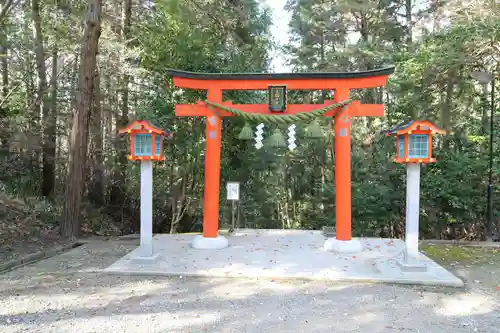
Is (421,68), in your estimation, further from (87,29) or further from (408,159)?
(87,29)

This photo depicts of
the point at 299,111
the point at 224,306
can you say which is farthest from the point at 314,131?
the point at 224,306

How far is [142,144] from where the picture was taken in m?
5.12

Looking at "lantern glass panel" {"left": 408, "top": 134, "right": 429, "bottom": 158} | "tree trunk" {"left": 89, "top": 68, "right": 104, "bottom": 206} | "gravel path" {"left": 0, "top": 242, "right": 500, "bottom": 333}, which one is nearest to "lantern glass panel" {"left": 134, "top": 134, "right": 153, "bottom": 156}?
"gravel path" {"left": 0, "top": 242, "right": 500, "bottom": 333}

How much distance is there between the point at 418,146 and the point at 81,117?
582 centimetres

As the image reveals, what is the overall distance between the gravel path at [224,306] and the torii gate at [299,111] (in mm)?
1807

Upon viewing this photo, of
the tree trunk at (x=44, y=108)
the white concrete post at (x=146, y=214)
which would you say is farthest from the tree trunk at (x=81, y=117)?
the tree trunk at (x=44, y=108)

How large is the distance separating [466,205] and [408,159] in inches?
166

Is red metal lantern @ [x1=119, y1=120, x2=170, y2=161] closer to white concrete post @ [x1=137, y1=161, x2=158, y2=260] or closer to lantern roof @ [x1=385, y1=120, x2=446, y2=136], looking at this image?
white concrete post @ [x1=137, y1=161, x2=158, y2=260]

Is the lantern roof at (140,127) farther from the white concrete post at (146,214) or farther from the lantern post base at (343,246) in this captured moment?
the lantern post base at (343,246)

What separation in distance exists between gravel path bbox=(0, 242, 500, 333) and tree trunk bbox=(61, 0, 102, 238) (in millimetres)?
2033

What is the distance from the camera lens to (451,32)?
23.7 ft

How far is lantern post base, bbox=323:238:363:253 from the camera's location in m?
5.93

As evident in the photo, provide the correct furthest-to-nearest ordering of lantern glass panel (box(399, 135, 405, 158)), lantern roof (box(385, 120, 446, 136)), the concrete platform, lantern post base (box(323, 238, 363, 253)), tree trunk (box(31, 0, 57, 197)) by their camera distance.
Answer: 1. tree trunk (box(31, 0, 57, 197))
2. lantern post base (box(323, 238, 363, 253))
3. lantern glass panel (box(399, 135, 405, 158))
4. lantern roof (box(385, 120, 446, 136))
5. the concrete platform

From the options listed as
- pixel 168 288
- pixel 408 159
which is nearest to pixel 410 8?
pixel 408 159
